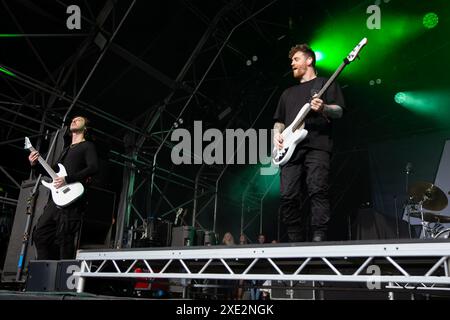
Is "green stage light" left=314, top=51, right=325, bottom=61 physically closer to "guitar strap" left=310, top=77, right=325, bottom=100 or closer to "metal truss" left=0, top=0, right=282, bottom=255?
"metal truss" left=0, top=0, right=282, bottom=255

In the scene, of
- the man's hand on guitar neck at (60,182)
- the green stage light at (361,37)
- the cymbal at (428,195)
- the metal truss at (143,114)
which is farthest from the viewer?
the green stage light at (361,37)

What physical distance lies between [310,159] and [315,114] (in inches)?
14.5

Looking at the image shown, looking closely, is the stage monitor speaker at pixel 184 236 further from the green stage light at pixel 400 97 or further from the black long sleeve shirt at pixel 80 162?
the green stage light at pixel 400 97

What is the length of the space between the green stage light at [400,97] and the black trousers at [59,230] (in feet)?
26.5

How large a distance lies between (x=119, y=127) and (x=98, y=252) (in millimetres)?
5166

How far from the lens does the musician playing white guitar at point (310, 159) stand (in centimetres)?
266

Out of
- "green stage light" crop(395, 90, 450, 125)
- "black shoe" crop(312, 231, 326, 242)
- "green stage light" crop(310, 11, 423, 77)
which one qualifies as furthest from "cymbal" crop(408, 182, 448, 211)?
"green stage light" crop(395, 90, 450, 125)

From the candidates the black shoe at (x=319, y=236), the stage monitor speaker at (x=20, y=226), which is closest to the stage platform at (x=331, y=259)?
the black shoe at (x=319, y=236)

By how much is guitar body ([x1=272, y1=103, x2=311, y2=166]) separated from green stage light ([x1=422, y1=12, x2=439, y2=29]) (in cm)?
562

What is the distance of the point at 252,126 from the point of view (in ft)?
29.5

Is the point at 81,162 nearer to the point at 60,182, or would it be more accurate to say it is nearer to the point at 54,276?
the point at 60,182

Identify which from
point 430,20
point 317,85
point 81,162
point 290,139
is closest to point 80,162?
point 81,162

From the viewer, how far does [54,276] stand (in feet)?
10.1

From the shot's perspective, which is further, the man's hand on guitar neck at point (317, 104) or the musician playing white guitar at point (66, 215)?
the musician playing white guitar at point (66, 215)
